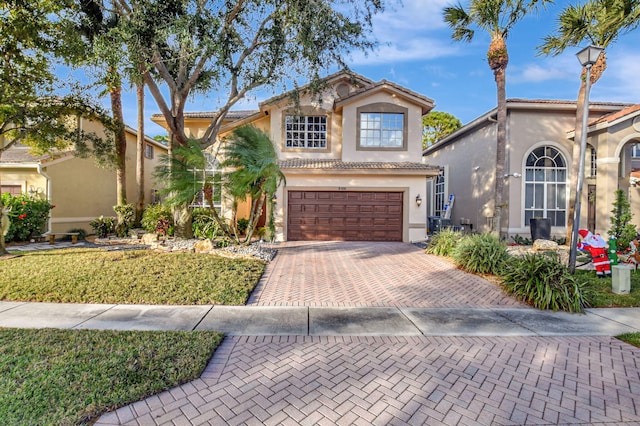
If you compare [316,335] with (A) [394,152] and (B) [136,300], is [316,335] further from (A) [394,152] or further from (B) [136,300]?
(A) [394,152]

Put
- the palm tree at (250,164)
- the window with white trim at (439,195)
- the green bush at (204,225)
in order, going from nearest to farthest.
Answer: the palm tree at (250,164)
the green bush at (204,225)
the window with white trim at (439,195)

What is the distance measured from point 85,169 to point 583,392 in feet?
63.0

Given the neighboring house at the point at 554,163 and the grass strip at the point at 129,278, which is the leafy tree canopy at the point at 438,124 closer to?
the neighboring house at the point at 554,163

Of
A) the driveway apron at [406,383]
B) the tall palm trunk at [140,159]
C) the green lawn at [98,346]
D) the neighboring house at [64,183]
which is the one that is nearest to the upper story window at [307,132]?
the neighboring house at [64,183]

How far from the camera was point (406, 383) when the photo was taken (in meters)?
3.40

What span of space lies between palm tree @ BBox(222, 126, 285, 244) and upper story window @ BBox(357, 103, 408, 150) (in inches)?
243

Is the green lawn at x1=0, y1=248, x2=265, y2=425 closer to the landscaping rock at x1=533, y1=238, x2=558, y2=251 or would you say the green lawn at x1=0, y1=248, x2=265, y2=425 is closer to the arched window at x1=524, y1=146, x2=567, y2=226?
the landscaping rock at x1=533, y1=238, x2=558, y2=251

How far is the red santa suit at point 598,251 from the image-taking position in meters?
7.58

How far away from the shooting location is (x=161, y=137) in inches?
1502

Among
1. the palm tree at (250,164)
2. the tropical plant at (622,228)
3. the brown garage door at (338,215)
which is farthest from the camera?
the brown garage door at (338,215)

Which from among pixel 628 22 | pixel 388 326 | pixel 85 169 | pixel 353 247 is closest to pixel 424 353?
pixel 388 326

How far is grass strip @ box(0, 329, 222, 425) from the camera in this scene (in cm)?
286

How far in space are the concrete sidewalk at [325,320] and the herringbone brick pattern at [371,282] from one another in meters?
0.46

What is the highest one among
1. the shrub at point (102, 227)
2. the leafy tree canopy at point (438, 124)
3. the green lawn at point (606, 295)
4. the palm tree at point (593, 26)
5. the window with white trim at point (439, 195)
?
the leafy tree canopy at point (438, 124)
